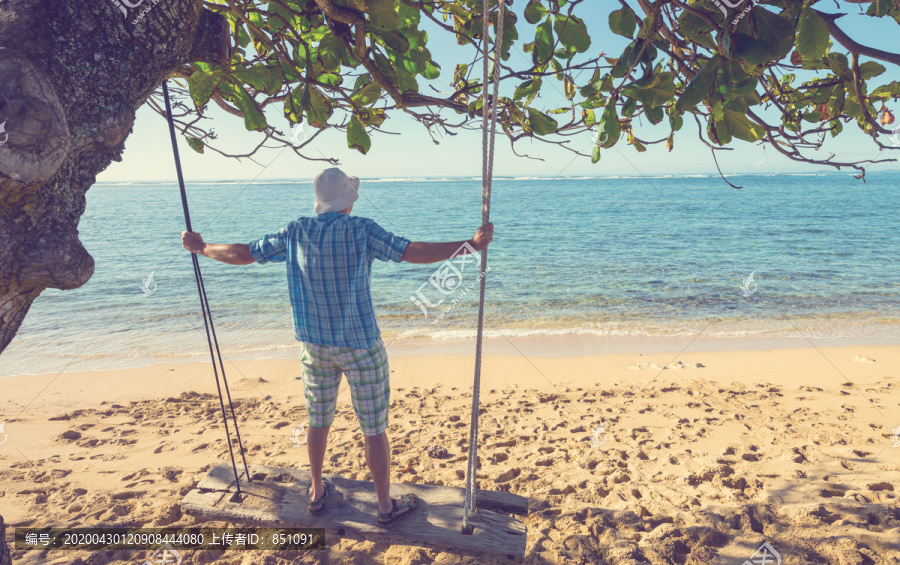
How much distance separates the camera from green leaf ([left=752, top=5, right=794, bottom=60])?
1384mm

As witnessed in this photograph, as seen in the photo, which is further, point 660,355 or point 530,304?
point 530,304

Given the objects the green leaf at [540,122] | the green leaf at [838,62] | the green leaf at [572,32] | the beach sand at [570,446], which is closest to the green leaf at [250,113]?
the green leaf at [540,122]

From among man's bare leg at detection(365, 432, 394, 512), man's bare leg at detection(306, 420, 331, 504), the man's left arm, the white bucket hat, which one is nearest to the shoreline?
man's bare leg at detection(306, 420, 331, 504)

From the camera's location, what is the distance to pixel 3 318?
1489mm

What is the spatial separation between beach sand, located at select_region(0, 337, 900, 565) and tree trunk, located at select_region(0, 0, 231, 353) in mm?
1797

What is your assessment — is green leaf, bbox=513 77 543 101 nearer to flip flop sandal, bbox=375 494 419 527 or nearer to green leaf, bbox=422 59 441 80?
green leaf, bbox=422 59 441 80

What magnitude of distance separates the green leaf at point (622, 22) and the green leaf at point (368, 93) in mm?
1044

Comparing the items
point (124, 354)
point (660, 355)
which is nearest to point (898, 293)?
point (660, 355)

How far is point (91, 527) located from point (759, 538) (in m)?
3.65

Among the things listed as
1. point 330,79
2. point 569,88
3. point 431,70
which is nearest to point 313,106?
point 330,79

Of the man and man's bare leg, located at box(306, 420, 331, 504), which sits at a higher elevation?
the man

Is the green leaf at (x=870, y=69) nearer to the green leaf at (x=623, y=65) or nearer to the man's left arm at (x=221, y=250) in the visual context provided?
the green leaf at (x=623, y=65)

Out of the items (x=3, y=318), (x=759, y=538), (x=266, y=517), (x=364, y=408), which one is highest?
(x=3, y=318)

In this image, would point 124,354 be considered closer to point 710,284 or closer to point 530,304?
point 530,304
